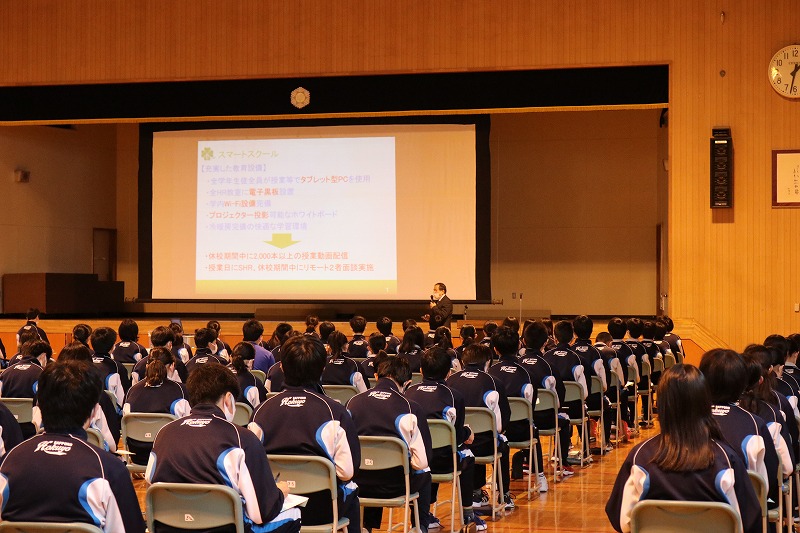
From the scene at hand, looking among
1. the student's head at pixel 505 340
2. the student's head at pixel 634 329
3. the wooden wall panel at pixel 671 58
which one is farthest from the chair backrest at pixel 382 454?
the wooden wall panel at pixel 671 58

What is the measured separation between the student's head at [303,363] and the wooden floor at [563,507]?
219cm

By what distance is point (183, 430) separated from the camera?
3.66 metres

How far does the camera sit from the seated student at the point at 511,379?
6.78 meters

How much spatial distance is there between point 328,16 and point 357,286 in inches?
164

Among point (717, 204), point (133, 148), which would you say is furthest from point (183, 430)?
point (133, 148)

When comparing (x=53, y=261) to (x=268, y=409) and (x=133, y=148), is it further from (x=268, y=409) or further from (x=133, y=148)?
(x=268, y=409)

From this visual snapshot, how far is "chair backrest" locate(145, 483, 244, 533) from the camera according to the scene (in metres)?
3.50

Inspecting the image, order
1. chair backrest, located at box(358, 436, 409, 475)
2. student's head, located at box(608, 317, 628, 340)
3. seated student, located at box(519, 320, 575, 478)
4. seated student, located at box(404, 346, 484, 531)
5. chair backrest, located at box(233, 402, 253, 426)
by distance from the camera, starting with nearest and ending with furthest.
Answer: chair backrest, located at box(358, 436, 409, 475)
seated student, located at box(404, 346, 484, 531)
chair backrest, located at box(233, 402, 253, 426)
seated student, located at box(519, 320, 575, 478)
student's head, located at box(608, 317, 628, 340)

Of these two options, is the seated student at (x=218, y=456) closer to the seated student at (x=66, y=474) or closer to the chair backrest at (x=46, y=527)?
the seated student at (x=66, y=474)

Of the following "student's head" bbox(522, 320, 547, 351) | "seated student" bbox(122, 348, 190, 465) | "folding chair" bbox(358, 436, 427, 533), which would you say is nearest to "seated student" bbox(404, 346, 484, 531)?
"folding chair" bbox(358, 436, 427, 533)

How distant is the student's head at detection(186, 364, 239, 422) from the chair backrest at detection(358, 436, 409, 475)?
Result: 123 centimetres

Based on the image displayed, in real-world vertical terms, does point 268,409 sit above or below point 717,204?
below

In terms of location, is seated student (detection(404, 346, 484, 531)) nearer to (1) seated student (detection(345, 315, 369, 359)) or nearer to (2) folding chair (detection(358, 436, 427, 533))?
(2) folding chair (detection(358, 436, 427, 533))

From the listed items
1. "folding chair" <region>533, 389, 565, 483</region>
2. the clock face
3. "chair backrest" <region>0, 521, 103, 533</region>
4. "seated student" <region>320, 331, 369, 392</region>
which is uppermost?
the clock face
